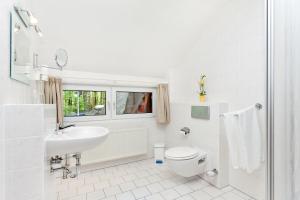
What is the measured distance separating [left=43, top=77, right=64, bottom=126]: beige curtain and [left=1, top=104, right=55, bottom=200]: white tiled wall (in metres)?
1.22

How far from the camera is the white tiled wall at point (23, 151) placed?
3.02ft

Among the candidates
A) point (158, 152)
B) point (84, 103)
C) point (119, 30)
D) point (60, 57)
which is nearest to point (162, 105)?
point (158, 152)

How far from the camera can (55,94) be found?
219cm

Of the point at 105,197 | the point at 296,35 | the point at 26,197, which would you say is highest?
the point at 296,35

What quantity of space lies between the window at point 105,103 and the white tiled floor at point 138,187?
90 cm

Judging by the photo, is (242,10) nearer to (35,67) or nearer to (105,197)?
(35,67)

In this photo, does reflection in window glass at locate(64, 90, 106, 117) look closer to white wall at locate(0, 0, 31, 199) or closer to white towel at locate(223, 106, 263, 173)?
white wall at locate(0, 0, 31, 199)

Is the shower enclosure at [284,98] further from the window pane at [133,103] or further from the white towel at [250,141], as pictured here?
the window pane at [133,103]

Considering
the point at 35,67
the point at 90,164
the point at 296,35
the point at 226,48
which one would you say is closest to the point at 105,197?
the point at 90,164

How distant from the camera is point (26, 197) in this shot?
3.20 feet

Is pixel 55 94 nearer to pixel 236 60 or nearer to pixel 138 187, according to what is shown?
pixel 138 187

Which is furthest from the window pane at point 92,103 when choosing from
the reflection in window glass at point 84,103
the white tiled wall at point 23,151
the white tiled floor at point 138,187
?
the white tiled wall at point 23,151

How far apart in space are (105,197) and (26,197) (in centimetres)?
105

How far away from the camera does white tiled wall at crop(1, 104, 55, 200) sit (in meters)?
0.92
